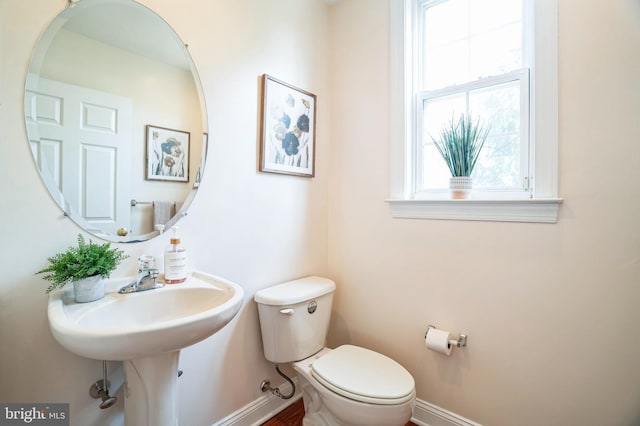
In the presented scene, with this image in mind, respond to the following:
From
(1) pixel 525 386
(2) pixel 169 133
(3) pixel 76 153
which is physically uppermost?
(2) pixel 169 133

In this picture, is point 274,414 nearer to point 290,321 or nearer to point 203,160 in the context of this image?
point 290,321

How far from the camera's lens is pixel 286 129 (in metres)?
1.65

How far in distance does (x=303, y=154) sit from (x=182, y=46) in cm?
79

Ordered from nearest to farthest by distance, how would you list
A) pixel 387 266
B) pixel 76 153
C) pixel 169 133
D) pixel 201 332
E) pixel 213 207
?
pixel 201 332 → pixel 76 153 → pixel 169 133 → pixel 213 207 → pixel 387 266

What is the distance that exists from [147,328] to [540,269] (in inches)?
57.5

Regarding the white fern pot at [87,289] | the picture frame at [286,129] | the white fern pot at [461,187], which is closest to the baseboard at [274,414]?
the white fern pot at [87,289]

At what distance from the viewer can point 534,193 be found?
1262mm

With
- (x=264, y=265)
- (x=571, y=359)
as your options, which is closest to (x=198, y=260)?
(x=264, y=265)

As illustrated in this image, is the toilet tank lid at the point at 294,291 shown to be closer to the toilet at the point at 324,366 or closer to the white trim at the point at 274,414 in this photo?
the toilet at the point at 324,366

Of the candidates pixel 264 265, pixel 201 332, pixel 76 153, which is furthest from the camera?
pixel 264 265

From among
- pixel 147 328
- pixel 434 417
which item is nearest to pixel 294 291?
pixel 147 328

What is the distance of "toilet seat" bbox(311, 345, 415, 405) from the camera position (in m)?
1.15

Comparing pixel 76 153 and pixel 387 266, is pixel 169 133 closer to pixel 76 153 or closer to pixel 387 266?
pixel 76 153

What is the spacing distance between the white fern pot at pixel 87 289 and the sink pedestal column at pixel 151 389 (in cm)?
24
